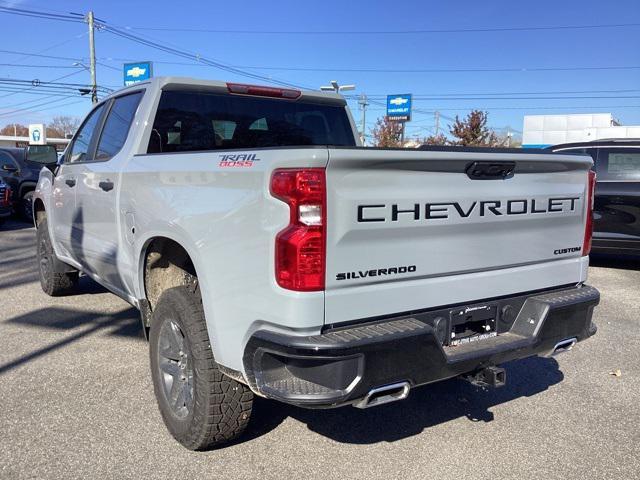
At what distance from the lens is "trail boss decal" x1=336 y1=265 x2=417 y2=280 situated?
244cm

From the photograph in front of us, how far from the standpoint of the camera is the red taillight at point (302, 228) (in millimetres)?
2320

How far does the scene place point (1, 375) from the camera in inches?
166

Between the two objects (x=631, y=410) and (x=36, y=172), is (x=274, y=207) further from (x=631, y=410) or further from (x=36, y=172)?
(x=36, y=172)

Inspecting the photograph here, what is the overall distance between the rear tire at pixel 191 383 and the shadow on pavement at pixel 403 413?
1.18ft

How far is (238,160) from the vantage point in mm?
2590

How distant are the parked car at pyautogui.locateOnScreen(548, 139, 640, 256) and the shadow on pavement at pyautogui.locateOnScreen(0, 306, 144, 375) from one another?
6.11m

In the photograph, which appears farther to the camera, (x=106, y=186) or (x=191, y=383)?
(x=106, y=186)

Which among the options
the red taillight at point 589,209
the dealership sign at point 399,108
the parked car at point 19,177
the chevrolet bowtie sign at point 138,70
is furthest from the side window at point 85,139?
the dealership sign at point 399,108

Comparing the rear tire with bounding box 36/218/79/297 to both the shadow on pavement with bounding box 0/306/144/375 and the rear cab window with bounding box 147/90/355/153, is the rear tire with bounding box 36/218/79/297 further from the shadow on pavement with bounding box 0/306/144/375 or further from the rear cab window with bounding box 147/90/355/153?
the rear cab window with bounding box 147/90/355/153

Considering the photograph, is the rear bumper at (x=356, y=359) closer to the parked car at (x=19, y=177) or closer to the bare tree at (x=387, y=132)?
the parked car at (x=19, y=177)

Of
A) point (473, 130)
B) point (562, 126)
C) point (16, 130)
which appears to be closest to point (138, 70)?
point (473, 130)

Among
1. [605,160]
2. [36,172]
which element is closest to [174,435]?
[605,160]

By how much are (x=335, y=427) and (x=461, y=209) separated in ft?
5.26

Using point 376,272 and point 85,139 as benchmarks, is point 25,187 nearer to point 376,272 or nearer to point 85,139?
point 85,139
